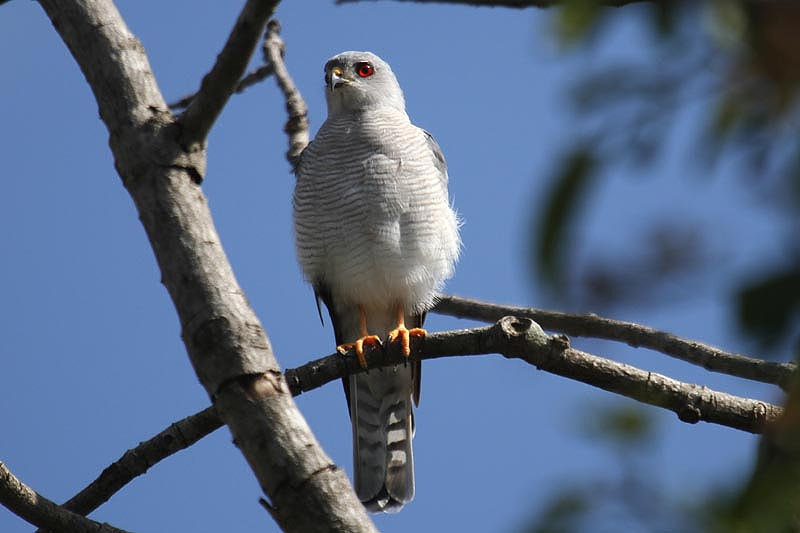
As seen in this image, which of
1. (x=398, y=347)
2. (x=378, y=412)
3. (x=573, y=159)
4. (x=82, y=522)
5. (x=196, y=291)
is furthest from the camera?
(x=378, y=412)

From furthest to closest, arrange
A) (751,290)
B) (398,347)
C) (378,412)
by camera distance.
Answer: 1. (378,412)
2. (398,347)
3. (751,290)

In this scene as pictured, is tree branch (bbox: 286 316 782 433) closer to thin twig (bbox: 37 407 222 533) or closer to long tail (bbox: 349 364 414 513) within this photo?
thin twig (bbox: 37 407 222 533)

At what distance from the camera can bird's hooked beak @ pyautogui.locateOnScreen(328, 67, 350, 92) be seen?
6539mm

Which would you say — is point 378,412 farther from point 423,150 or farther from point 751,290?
point 751,290

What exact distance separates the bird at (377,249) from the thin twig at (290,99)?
0.45 feet

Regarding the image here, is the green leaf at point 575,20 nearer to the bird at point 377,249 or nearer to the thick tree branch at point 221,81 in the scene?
the thick tree branch at point 221,81

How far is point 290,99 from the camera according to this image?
19.6ft

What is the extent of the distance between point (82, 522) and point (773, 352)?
278 centimetres

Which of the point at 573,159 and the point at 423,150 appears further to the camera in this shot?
the point at 423,150

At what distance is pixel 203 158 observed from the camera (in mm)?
2496

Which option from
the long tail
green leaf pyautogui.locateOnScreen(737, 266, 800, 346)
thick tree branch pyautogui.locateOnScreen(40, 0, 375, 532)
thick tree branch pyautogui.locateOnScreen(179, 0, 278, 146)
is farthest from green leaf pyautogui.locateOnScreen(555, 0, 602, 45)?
the long tail

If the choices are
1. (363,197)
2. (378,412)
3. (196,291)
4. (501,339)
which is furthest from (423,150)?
(196,291)

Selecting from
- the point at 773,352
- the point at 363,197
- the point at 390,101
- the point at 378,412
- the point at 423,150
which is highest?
the point at 390,101

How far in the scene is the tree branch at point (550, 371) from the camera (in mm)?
3361
